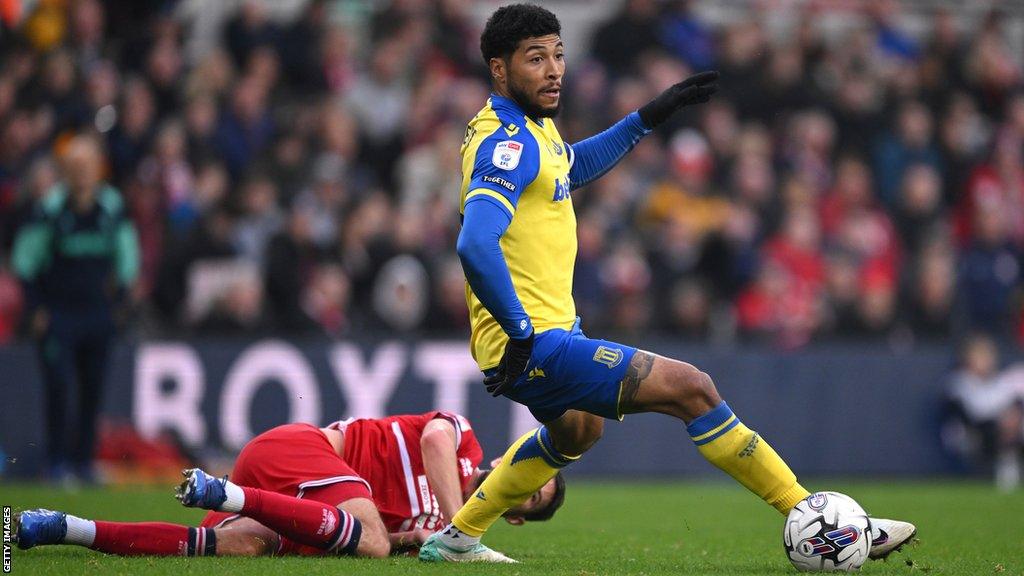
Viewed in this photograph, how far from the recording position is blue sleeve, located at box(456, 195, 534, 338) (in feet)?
20.2

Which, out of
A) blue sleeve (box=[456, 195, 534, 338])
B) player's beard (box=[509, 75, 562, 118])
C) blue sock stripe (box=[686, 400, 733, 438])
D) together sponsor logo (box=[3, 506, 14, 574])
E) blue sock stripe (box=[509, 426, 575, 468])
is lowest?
together sponsor logo (box=[3, 506, 14, 574])

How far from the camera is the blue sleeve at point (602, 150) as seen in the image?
7281 millimetres

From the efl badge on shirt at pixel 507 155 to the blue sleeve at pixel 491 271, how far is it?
0.24m

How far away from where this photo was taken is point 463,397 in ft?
45.2

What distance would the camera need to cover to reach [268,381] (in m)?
13.4

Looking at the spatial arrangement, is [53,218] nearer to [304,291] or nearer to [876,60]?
[304,291]

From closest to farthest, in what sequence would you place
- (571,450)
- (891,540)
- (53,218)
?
(891,540) < (571,450) < (53,218)

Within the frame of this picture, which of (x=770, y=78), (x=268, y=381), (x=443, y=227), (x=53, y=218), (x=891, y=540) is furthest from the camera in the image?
(x=770, y=78)

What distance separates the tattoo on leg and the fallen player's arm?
1265 millimetres

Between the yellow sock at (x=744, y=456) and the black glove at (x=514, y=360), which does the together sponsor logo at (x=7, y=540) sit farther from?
the yellow sock at (x=744, y=456)

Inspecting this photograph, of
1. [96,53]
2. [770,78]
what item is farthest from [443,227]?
[770,78]

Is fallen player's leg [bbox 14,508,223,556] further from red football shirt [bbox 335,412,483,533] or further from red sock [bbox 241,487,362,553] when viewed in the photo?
red football shirt [bbox 335,412,483,533]

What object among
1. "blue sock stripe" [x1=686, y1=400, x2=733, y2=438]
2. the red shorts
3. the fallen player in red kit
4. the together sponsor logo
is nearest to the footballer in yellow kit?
"blue sock stripe" [x1=686, y1=400, x2=733, y2=438]

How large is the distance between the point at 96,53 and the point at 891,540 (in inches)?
422
